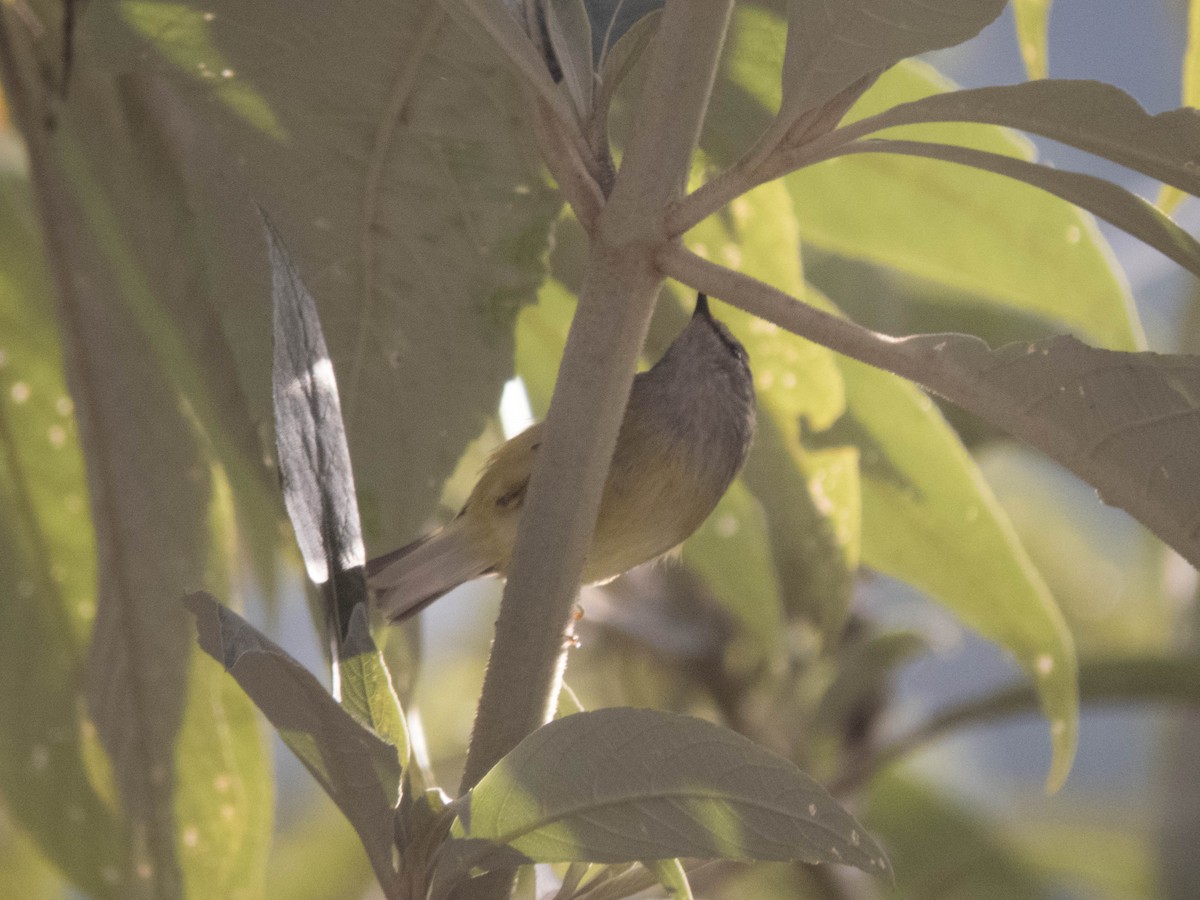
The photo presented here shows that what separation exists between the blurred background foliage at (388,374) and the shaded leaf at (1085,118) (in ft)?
0.87

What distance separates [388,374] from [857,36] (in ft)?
1.37

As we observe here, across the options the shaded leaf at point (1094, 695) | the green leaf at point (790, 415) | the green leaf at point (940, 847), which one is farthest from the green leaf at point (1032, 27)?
the green leaf at point (940, 847)

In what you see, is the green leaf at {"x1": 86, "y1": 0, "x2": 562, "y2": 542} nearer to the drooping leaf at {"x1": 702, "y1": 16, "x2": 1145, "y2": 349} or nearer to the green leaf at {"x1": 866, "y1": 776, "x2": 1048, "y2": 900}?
the drooping leaf at {"x1": 702, "y1": 16, "x2": 1145, "y2": 349}

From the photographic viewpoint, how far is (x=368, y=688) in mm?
594

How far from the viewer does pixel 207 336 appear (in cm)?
106

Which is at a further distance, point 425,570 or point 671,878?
point 425,570

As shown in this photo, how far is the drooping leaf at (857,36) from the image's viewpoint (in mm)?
Answer: 599

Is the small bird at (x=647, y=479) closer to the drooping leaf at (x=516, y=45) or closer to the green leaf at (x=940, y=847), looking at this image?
the drooping leaf at (x=516, y=45)

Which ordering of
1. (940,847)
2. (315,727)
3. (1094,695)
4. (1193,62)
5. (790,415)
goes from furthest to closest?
(940,847) < (1094,695) < (790,415) < (1193,62) < (315,727)

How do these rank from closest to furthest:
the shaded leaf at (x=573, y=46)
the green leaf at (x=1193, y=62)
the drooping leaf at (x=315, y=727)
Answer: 1. the drooping leaf at (x=315, y=727)
2. the shaded leaf at (x=573, y=46)
3. the green leaf at (x=1193, y=62)

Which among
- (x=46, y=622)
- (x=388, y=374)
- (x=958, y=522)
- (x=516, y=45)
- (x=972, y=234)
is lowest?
(x=46, y=622)

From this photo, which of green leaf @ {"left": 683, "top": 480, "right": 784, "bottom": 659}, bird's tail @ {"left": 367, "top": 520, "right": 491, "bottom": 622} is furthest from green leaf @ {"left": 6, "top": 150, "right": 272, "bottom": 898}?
green leaf @ {"left": 683, "top": 480, "right": 784, "bottom": 659}

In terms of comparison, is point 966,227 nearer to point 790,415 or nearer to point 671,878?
point 790,415

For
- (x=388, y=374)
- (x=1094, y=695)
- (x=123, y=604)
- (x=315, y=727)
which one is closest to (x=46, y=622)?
(x=123, y=604)
